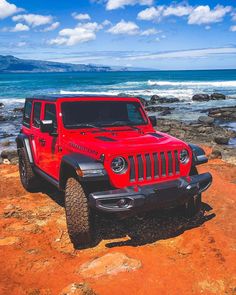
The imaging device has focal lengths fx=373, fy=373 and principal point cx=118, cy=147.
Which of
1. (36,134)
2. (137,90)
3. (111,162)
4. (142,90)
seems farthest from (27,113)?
(137,90)

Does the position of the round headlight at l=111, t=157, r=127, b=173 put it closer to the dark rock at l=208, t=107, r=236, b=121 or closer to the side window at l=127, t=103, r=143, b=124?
the side window at l=127, t=103, r=143, b=124

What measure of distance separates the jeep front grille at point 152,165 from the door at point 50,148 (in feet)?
5.41

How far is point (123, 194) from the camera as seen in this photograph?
5035mm

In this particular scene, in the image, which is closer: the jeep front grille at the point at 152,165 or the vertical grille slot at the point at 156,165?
the jeep front grille at the point at 152,165

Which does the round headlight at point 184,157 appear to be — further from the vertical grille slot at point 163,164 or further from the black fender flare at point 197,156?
the vertical grille slot at point 163,164

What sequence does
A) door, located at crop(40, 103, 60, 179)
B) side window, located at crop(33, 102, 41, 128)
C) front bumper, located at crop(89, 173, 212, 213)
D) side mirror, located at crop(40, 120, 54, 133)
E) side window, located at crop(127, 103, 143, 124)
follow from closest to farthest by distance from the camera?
front bumper, located at crop(89, 173, 212, 213)
side mirror, located at crop(40, 120, 54, 133)
door, located at crop(40, 103, 60, 179)
side window, located at crop(127, 103, 143, 124)
side window, located at crop(33, 102, 41, 128)

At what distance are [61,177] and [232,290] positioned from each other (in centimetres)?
302

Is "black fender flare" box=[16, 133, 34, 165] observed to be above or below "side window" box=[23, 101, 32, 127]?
below

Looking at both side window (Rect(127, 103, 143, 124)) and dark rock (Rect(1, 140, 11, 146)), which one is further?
dark rock (Rect(1, 140, 11, 146))

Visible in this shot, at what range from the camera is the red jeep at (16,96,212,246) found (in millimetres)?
5164

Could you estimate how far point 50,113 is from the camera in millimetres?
6918

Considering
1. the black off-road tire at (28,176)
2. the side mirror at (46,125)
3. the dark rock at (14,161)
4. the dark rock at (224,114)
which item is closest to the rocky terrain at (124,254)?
the black off-road tire at (28,176)

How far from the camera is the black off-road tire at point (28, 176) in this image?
8.10 m

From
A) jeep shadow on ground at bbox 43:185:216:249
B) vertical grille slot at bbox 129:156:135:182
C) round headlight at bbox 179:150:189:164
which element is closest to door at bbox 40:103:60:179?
jeep shadow on ground at bbox 43:185:216:249
